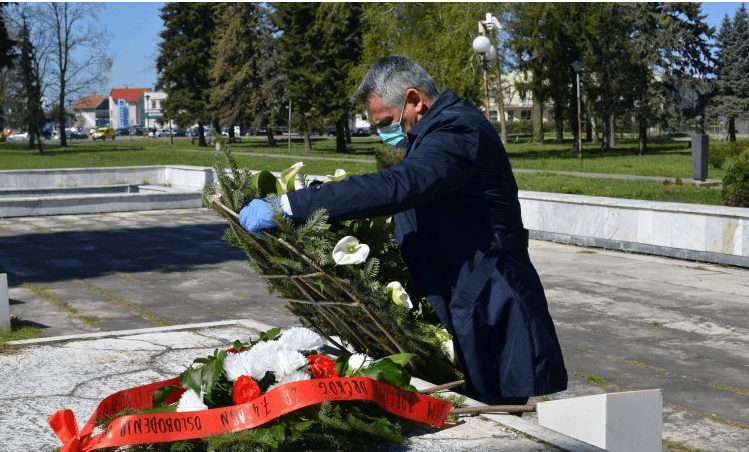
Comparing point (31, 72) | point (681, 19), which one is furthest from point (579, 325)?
point (31, 72)

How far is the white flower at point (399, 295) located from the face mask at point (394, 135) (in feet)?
1.71

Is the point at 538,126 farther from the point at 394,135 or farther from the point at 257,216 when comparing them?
the point at 257,216

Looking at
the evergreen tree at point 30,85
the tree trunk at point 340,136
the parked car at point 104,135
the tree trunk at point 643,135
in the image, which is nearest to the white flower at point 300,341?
the tree trunk at point 643,135

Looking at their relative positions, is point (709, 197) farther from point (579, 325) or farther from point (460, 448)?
point (460, 448)

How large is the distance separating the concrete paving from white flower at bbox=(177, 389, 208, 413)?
0.68 m

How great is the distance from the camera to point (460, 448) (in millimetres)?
2805

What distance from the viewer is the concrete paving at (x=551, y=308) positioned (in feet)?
15.6

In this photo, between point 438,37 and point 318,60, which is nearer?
point 438,37

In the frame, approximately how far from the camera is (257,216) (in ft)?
9.40

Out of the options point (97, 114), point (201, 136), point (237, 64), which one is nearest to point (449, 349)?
point (237, 64)

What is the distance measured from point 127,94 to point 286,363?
17202 cm

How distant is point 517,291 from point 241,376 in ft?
3.07

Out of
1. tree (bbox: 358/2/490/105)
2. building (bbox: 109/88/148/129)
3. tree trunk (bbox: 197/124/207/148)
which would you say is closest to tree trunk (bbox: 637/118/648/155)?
tree (bbox: 358/2/490/105)

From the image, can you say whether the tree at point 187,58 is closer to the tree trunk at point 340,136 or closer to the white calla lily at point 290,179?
the tree trunk at point 340,136
